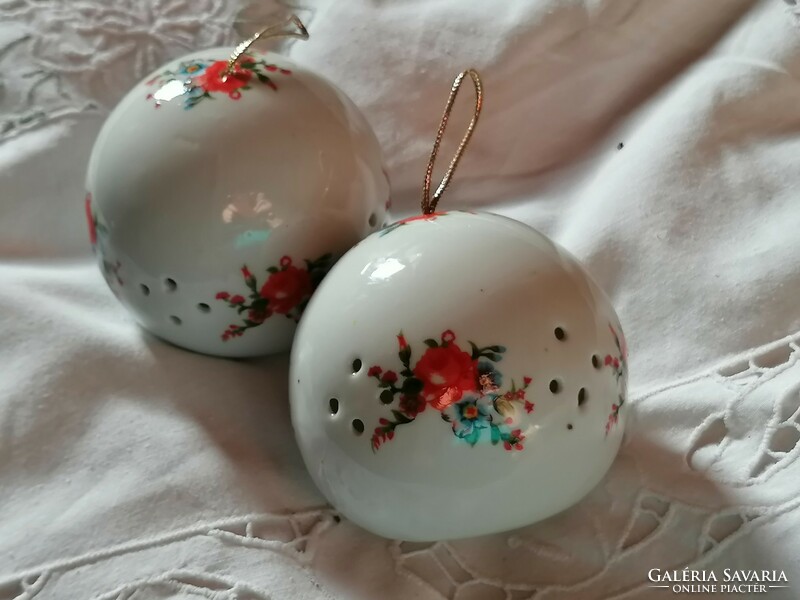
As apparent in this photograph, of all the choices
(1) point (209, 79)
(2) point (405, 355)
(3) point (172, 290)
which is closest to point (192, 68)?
(1) point (209, 79)

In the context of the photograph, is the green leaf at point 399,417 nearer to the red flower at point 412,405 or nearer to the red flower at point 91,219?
the red flower at point 412,405

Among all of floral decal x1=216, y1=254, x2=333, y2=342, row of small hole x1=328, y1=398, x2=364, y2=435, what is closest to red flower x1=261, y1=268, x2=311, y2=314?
floral decal x1=216, y1=254, x2=333, y2=342

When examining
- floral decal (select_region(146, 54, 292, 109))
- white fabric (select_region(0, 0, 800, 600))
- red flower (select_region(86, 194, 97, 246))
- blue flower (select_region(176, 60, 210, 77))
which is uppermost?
blue flower (select_region(176, 60, 210, 77))

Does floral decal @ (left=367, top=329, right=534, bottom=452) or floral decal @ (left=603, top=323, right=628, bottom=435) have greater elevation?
floral decal @ (left=367, top=329, right=534, bottom=452)

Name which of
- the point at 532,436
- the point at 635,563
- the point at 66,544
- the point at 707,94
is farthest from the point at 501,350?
the point at 707,94

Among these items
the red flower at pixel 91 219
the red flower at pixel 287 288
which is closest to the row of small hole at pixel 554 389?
the red flower at pixel 287 288

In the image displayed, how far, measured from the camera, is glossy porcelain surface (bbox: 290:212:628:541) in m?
0.44

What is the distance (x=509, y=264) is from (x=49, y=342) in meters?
0.33

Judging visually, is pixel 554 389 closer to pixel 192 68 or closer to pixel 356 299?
pixel 356 299

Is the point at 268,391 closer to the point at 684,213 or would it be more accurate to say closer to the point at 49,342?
the point at 49,342

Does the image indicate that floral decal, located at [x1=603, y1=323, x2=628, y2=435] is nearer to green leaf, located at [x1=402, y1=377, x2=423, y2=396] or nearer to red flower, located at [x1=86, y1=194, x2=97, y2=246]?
green leaf, located at [x1=402, y1=377, x2=423, y2=396]

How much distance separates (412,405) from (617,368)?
0.42ft

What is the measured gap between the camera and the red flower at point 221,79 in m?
0.53

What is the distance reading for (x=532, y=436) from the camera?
1.45 ft
